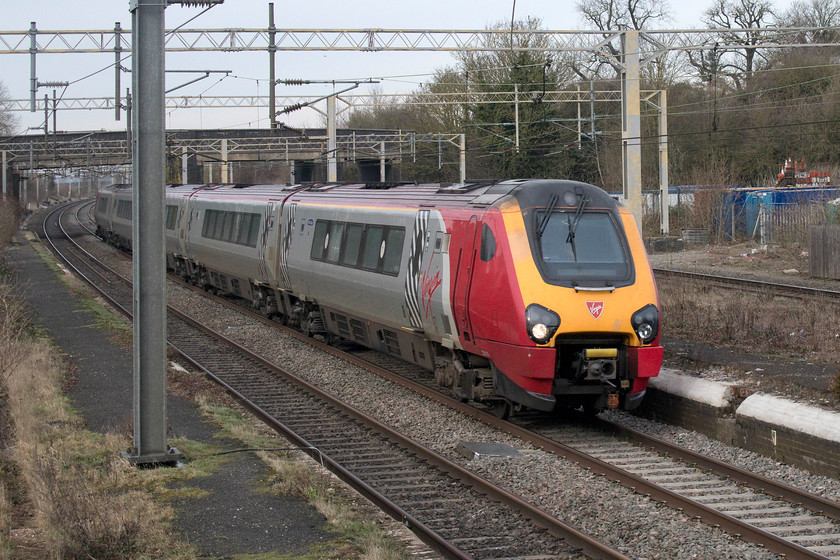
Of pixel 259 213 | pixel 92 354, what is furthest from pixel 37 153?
pixel 92 354

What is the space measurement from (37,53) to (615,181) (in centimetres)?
2868

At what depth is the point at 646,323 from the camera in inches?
404

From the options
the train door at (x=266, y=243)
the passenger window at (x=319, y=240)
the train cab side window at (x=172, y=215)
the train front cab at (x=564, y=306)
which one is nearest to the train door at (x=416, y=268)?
the train front cab at (x=564, y=306)

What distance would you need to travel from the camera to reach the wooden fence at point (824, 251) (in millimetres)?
24047

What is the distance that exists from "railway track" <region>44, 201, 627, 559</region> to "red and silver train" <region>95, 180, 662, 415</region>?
1415 mm

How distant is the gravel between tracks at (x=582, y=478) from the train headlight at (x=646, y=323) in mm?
1164

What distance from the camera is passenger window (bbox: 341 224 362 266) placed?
49.0ft

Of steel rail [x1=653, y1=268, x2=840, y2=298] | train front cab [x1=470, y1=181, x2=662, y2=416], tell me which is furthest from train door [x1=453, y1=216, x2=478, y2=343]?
steel rail [x1=653, y1=268, x2=840, y2=298]

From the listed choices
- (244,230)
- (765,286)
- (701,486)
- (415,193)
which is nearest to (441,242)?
(415,193)

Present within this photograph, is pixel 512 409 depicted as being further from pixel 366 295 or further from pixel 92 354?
pixel 92 354

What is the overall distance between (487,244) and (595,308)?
140 centimetres

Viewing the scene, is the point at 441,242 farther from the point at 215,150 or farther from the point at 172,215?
the point at 215,150

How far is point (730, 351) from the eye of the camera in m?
13.5

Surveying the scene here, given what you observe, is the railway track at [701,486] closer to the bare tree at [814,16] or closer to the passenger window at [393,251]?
the passenger window at [393,251]
